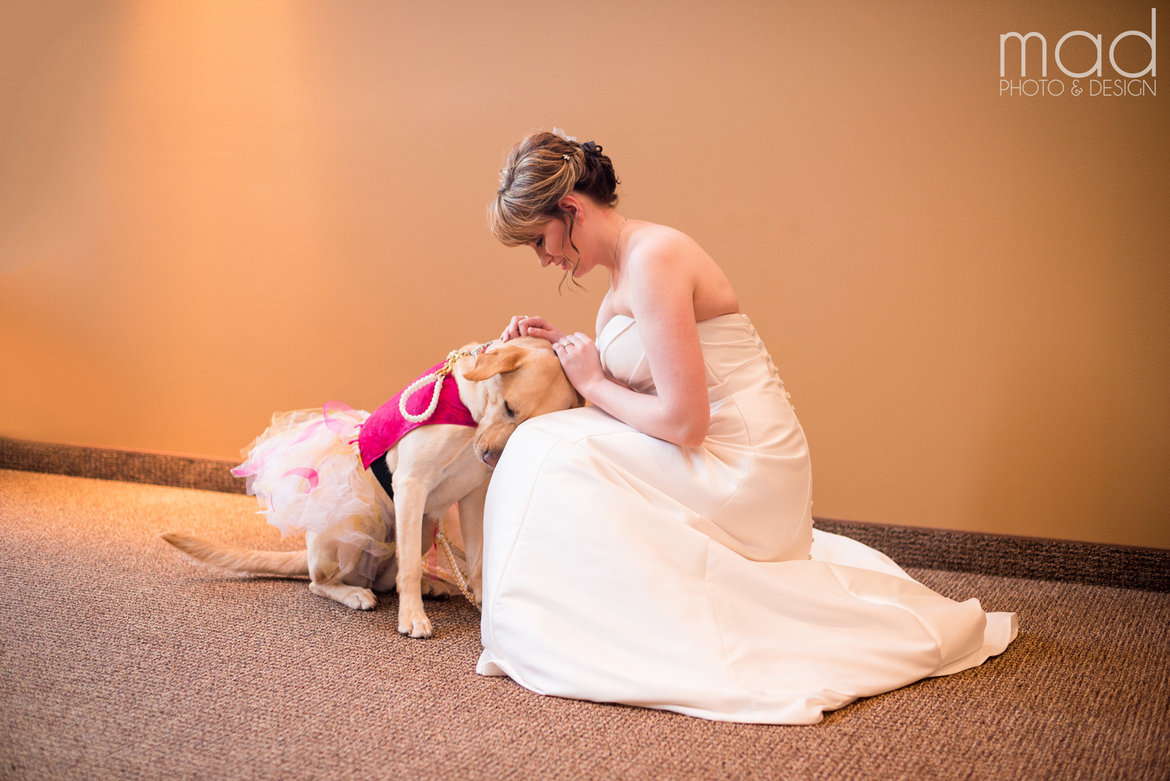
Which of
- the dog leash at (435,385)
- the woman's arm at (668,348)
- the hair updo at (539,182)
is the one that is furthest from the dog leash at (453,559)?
the hair updo at (539,182)

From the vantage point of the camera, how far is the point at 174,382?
13.0 ft

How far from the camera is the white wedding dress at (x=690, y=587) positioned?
1.74 metres

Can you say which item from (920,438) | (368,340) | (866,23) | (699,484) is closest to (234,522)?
(368,340)

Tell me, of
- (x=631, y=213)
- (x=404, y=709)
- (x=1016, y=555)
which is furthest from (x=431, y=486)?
(x=1016, y=555)

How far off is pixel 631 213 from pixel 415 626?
1.82 m

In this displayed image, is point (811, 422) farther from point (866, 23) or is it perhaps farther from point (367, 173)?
point (367, 173)

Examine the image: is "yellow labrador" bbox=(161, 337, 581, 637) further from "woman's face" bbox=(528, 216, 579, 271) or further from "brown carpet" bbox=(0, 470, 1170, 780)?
"woman's face" bbox=(528, 216, 579, 271)

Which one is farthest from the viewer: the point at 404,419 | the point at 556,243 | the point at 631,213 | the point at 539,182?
the point at 631,213

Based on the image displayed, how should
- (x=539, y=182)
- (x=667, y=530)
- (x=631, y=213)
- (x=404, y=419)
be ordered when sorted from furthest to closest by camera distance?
(x=631, y=213) < (x=404, y=419) < (x=539, y=182) < (x=667, y=530)

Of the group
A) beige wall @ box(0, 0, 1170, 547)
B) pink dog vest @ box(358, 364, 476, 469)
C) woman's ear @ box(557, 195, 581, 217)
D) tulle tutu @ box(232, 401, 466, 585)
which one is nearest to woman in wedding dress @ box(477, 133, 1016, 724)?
woman's ear @ box(557, 195, 581, 217)

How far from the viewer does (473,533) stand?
2.36 m

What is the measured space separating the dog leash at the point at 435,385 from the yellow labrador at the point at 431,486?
0.6 inches

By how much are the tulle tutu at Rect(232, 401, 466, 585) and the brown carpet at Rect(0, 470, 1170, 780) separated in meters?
0.23

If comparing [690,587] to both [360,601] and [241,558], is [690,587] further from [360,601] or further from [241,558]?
[241,558]
